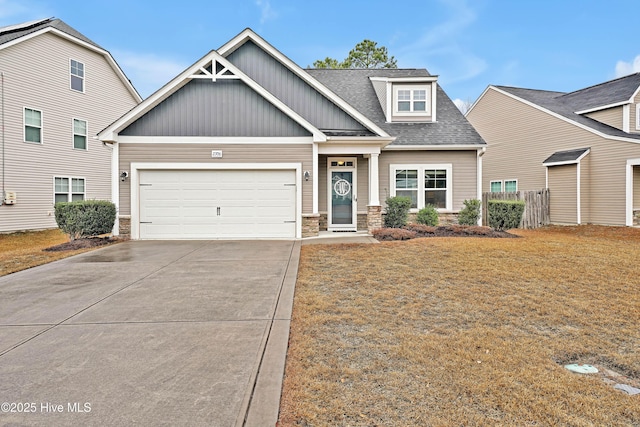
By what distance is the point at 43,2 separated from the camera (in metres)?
18.7

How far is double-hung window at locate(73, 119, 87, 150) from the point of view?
639 inches

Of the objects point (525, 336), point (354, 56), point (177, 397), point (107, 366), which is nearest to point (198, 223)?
point (107, 366)

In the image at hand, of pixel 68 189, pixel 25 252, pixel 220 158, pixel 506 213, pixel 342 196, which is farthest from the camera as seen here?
pixel 68 189

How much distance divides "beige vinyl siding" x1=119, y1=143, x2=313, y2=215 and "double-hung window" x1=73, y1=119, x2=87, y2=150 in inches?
302

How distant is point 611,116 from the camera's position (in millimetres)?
16906

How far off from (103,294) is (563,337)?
6.05 meters

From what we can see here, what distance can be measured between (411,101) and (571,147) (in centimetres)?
812

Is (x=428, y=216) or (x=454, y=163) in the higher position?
(x=454, y=163)

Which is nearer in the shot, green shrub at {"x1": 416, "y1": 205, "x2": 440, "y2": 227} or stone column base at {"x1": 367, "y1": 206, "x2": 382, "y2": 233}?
stone column base at {"x1": 367, "y1": 206, "x2": 382, "y2": 233}

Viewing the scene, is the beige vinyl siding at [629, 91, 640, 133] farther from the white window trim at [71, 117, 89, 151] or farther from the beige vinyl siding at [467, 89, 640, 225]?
the white window trim at [71, 117, 89, 151]

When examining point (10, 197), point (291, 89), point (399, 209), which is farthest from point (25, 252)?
point (399, 209)

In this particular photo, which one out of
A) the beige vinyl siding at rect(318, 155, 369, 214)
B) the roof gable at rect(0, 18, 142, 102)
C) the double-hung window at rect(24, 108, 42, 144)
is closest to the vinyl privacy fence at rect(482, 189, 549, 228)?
the beige vinyl siding at rect(318, 155, 369, 214)

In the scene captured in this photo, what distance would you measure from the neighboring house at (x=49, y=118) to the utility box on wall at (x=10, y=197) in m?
0.03

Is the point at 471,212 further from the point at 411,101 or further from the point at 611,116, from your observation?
the point at 611,116
